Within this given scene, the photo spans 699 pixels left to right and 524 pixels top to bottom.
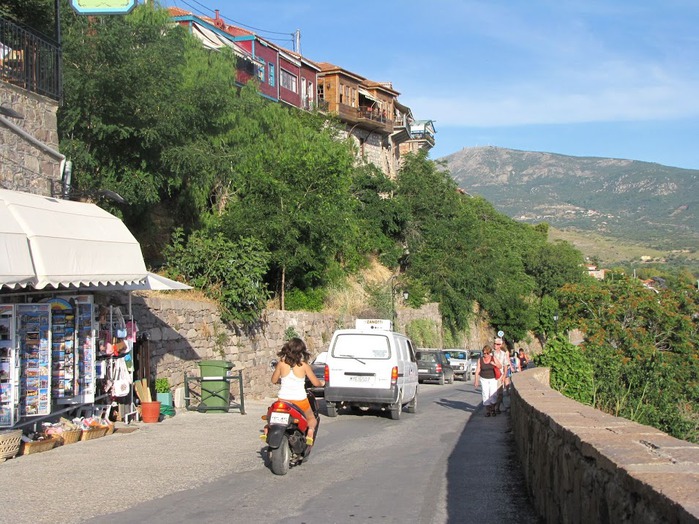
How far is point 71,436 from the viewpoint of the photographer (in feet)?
43.1

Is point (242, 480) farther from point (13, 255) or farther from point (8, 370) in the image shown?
point (13, 255)

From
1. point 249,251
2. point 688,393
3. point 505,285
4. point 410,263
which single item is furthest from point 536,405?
point 505,285

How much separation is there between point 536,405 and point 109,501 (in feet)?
15.5

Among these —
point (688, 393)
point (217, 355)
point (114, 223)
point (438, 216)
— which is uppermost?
point (438, 216)

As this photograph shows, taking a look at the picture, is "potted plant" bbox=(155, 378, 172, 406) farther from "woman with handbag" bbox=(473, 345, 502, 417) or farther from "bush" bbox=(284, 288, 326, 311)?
"bush" bbox=(284, 288, 326, 311)

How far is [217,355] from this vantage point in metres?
22.9

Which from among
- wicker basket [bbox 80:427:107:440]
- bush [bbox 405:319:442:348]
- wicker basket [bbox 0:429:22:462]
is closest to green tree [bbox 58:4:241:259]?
wicker basket [bbox 80:427:107:440]

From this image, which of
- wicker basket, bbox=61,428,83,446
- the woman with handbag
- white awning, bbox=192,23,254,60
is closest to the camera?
wicker basket, bbox=61,428,83,446

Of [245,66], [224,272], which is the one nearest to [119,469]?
[224,272]

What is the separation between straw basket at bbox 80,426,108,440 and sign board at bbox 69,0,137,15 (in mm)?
7506

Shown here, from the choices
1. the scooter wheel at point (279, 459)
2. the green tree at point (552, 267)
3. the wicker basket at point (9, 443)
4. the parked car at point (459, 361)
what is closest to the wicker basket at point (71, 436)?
the wicker basket at point (9, 443)

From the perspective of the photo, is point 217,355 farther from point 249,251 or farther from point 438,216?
point 438,216

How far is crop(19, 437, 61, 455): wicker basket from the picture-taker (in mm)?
11883

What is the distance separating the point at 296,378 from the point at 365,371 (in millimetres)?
7823
